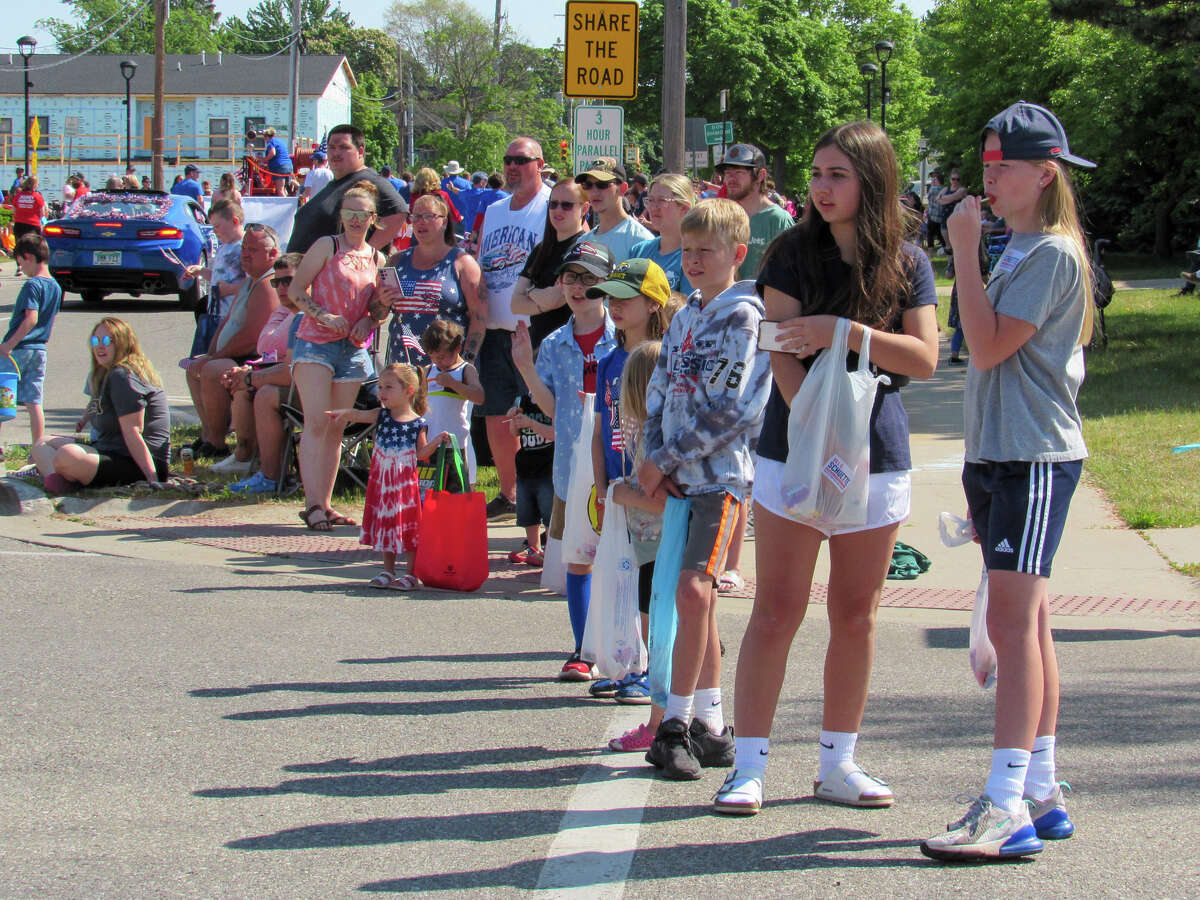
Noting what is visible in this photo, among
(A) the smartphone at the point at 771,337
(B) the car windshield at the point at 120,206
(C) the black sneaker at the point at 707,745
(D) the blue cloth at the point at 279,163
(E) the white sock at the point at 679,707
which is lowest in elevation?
(C) the black sneaker at the point at 707,745

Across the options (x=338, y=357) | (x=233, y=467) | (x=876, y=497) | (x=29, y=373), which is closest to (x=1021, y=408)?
(x=876, y=497)

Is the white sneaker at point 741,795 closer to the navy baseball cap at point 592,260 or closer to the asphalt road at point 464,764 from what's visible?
the asphalt road at point 464,764

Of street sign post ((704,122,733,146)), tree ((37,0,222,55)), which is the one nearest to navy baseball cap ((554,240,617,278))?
street sign post ((704,122,733,146))

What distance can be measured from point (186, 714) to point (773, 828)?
2363 millimetres

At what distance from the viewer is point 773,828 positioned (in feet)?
13.4

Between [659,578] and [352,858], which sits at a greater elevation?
[659,578]

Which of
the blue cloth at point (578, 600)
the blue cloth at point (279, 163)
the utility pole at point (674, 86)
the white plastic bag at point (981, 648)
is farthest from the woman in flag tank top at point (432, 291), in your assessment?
the blue cloth at point (279, 163)

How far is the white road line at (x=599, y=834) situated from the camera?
370 centimetres

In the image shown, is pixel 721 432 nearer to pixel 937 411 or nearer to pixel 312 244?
pixel 312 244

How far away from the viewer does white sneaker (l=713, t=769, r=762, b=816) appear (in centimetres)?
414

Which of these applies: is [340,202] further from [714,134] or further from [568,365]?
[714,134]

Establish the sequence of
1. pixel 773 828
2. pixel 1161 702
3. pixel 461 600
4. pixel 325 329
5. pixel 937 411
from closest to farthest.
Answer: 1. pixel 773 828
2. pixel 1161 702
3. pixel 461 600
4. pixel 325 329
5. pixel 937 411

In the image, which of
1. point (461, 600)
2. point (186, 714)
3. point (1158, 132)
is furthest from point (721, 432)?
point (1158, 132)

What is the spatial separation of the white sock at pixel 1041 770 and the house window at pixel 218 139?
251 feet
